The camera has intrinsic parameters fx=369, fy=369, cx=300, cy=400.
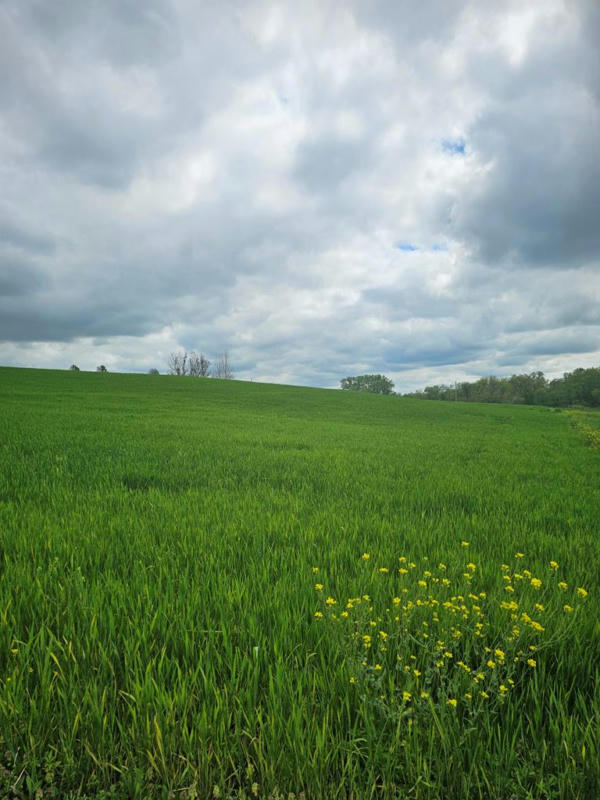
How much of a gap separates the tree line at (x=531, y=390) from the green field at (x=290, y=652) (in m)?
100

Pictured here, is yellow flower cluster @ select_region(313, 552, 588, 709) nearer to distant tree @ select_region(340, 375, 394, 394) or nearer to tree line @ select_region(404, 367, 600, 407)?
tree line @ select_region(404, 367, 600, 407)

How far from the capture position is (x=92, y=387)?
143 feet

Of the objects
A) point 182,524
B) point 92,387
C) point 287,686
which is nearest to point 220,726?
point 287,686

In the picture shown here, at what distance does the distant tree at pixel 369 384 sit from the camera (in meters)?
150

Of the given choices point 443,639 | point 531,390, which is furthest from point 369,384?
point 443,639

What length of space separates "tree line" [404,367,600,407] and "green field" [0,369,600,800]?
10005cm

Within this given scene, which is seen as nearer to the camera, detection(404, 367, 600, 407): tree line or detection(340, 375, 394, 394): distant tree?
detection(404, 367, 600, 407): tree line

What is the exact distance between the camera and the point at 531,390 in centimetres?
13062

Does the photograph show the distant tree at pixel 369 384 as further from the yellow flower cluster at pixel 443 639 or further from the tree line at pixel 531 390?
the yellow flower cluster at pixel 443 639

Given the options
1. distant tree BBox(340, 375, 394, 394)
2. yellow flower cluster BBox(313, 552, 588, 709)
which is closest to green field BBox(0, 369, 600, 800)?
yellow flower cluster BBox(313, 552, 588, 709)

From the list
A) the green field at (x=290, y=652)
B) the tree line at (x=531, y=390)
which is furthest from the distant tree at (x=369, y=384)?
the green field at (x=290, y=652)

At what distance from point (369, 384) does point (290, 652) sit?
156243 millimetres

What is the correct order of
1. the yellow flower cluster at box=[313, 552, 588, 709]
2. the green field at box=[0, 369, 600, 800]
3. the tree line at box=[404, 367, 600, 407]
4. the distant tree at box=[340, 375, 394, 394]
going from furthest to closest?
1. the distant tree at box=[340, 375, 394, 394]
2. the tree line at box=[404, 367, 600, 407]
3. the yellow flower cluster at box=[313, 552, 588, 709]
4. the green field at box=[0, 369, 600, 800]

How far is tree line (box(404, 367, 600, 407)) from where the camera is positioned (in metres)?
114
